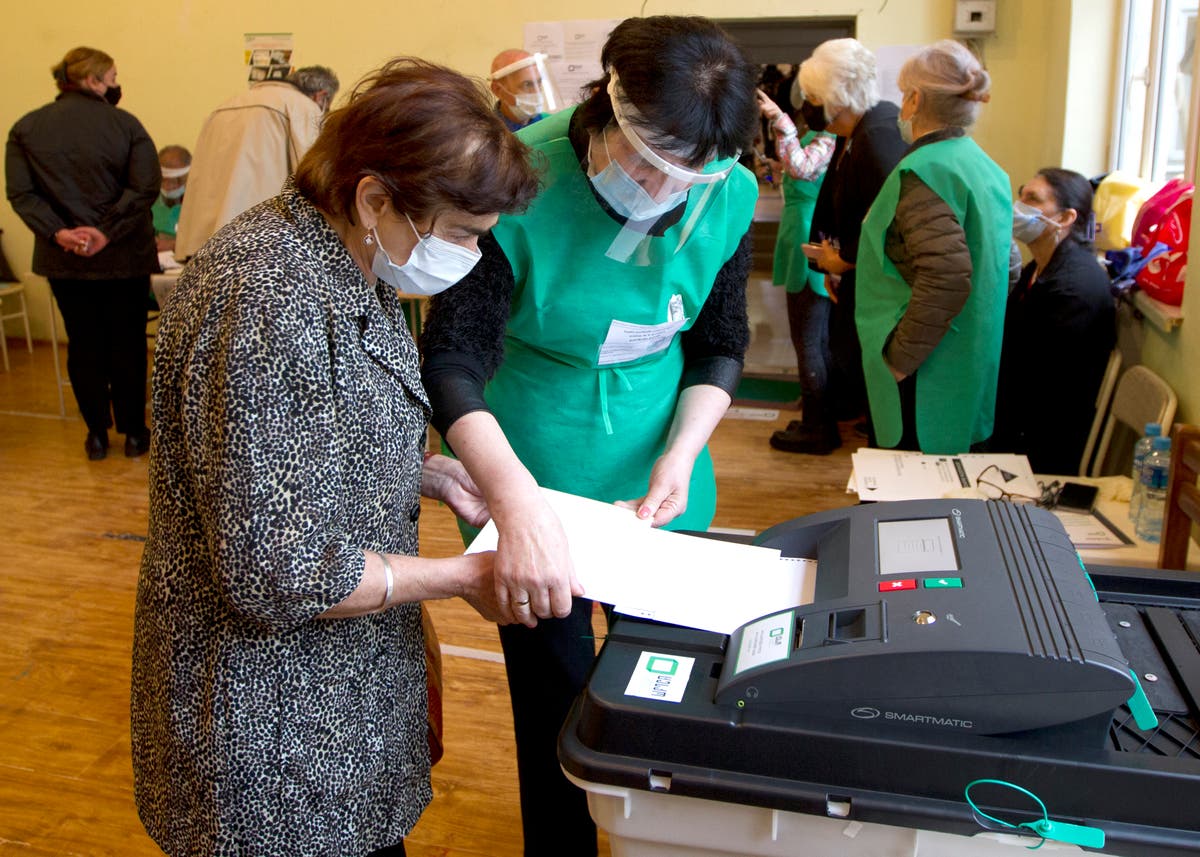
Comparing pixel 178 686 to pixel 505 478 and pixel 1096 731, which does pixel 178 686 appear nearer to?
pixel 505 478

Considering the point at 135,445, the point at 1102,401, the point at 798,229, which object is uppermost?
the point at 798,229

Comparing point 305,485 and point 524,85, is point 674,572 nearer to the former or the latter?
point 305,485

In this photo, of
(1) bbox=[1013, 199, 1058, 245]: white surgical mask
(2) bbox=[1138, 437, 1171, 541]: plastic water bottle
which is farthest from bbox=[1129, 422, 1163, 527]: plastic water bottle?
(1) bbox=[1013, 199, 1058, 245]: white surgical mask

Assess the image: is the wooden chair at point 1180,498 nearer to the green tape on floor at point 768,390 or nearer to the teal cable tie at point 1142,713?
the teal cable tie at point 1142,713

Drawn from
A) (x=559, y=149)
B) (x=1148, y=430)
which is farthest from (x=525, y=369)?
(x=1148, y=430)

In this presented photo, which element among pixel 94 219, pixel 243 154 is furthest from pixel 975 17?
pixel 94 219

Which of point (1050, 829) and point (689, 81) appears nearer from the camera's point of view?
point (1050, 829)

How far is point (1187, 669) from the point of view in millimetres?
889

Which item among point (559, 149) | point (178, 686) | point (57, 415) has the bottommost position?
point (57, 415)

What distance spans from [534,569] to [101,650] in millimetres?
2055

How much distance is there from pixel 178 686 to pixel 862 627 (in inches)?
26.5

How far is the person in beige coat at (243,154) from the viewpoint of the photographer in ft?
12.5

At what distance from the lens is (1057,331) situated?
281cm

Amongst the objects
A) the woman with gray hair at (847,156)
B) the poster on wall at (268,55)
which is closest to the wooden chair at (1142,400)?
the woman with gray hair at (847,156)
